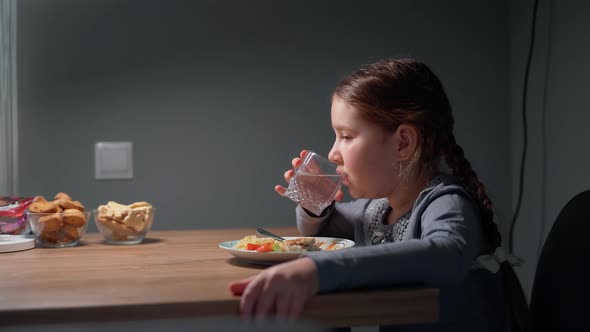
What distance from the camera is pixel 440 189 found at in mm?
1034

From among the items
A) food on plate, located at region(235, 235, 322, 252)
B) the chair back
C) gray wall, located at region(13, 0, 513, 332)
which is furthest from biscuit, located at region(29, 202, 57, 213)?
the chair back

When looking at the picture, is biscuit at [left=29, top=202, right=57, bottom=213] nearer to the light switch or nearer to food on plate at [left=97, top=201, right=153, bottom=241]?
food on plate at [left=97, top=201, right=153, bottom=241]

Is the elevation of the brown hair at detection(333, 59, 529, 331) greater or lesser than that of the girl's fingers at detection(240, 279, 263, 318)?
greater

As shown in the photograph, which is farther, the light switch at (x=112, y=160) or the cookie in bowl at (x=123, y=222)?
the light switch at (x=112, y=160)

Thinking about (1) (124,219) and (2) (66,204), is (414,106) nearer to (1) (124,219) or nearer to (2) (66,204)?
(1) (124,219)

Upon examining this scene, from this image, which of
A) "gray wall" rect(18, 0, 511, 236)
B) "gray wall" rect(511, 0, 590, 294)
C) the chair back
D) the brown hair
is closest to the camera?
the chair back

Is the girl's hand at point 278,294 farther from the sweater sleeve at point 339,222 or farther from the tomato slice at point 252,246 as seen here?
the sweater sleeve at point 339,222

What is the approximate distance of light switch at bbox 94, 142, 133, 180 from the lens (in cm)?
181

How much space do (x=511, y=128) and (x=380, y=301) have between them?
139 cm

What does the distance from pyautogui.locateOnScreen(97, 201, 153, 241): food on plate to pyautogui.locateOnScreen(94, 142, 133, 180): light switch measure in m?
0.53

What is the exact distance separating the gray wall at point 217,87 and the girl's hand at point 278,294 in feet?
3.87

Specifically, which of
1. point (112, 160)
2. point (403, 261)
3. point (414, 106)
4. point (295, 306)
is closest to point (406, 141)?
point (414, 106)

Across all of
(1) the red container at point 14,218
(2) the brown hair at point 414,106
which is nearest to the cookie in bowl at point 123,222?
(1) the red container at point 14,218

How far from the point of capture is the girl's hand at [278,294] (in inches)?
27.6
